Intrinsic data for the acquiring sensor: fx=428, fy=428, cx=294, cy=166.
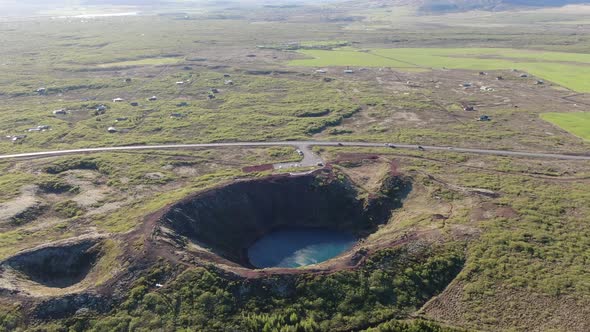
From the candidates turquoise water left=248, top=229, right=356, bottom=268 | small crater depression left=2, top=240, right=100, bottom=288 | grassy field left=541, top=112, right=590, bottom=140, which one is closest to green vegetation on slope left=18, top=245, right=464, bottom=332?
small crater depression left=2, top=240, right=100, bottom=288

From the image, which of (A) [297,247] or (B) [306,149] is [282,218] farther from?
(B) [306,149]

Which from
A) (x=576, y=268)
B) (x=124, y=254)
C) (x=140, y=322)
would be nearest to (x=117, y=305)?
(x=140, y=322)

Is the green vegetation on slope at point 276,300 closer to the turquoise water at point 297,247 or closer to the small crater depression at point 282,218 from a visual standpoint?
the small crater depression at point 282,218

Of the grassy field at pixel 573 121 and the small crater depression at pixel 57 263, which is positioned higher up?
the grassy field at pixel 573 121

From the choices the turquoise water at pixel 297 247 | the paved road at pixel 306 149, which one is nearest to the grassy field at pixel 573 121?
the paved road at pixel 306 149

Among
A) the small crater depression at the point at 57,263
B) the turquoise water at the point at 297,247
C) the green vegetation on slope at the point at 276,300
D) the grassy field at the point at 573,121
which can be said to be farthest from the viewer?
the grassy field at the point at 573,121

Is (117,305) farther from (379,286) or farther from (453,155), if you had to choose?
(453,155)

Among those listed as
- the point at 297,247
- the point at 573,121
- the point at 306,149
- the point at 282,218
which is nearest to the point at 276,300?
the point at 297,247
